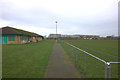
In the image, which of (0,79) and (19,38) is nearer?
(0,79)

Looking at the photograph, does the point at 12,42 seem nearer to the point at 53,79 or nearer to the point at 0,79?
the point at 0,79

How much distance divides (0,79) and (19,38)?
1838cm

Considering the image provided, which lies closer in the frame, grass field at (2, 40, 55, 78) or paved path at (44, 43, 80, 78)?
paved path at (44, 43, 80, 78)

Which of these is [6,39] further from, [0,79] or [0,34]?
[0,79]

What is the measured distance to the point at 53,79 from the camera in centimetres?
333

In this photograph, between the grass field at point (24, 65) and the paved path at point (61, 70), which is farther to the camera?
the grass field at point (24, 65)

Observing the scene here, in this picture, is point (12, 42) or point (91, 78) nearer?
point (91, 78)

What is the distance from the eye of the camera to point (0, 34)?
63.6ft

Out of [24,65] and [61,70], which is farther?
[24,65]

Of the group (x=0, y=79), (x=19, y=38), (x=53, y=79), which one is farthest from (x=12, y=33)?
(x=53, y=79)

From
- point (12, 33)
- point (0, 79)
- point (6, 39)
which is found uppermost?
point (12, 33)

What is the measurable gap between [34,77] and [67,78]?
1389 millimetres

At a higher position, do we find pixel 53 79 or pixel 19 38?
pixel 19 38

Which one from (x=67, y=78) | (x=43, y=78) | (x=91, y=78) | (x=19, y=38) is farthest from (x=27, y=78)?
(x=19, y=38)
